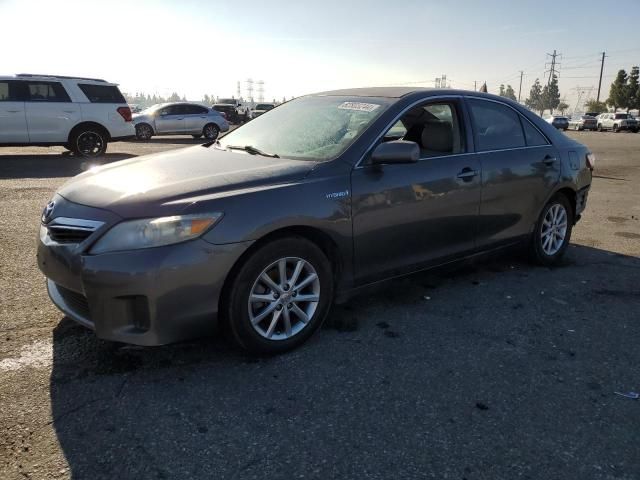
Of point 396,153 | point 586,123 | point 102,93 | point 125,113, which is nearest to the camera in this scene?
point 396,153

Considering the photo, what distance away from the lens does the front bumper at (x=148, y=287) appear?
2707mm

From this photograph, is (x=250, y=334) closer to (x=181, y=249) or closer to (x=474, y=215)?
(x=181, y=249)

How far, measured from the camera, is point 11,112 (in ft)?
40.4

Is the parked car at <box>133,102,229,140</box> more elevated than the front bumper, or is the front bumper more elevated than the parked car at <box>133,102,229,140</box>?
the parked car at <box>133,102,229,140</box>

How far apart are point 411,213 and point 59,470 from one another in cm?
261

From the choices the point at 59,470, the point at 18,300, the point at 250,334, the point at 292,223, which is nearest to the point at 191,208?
the point at 292,223

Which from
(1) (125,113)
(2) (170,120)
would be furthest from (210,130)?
(1) (125,113)

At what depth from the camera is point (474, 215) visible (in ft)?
14.0

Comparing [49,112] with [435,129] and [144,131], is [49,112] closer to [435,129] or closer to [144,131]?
[144,131]

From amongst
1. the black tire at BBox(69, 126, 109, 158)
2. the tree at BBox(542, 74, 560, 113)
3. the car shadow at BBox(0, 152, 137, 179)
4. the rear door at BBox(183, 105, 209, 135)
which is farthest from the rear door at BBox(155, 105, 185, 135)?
the tree at BBox(542, 74, 560, 113)

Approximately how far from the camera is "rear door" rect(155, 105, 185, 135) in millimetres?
20844

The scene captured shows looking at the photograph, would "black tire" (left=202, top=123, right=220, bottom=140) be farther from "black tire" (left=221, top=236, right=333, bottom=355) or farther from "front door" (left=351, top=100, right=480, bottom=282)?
"black tire" (left=221, top=236, right=333, bottom=355)

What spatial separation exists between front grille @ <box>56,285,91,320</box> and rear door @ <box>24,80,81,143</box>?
11.2 metres

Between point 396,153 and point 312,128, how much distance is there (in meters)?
0.79
